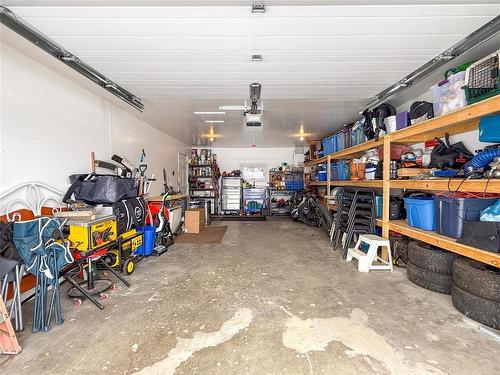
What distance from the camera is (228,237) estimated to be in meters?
4.61

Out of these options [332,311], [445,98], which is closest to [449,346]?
[332,311]

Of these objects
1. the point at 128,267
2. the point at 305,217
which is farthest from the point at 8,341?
the point at 305,217

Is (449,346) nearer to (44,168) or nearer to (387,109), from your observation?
(387,109)

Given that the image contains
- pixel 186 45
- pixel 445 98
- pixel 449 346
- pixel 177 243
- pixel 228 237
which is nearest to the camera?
pixel 449 346

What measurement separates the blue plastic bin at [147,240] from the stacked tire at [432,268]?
3.49 m

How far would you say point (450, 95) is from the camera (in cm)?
221

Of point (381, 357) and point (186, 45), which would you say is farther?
point (186, 45)

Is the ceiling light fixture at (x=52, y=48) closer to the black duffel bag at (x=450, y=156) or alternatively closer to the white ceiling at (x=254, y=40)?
the white ceiling at (x=254, y=40)

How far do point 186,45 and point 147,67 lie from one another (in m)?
0.64

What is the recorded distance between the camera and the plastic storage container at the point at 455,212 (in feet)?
6.44

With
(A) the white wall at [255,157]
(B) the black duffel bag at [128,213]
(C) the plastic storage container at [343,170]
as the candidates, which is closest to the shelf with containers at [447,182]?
(C) the plastic storage container at [343,170]

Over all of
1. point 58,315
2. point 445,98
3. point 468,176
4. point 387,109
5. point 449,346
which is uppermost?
point 387,109

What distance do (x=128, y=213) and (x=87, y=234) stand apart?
0.76 metres

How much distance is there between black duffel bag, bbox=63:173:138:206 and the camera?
2590 mm
